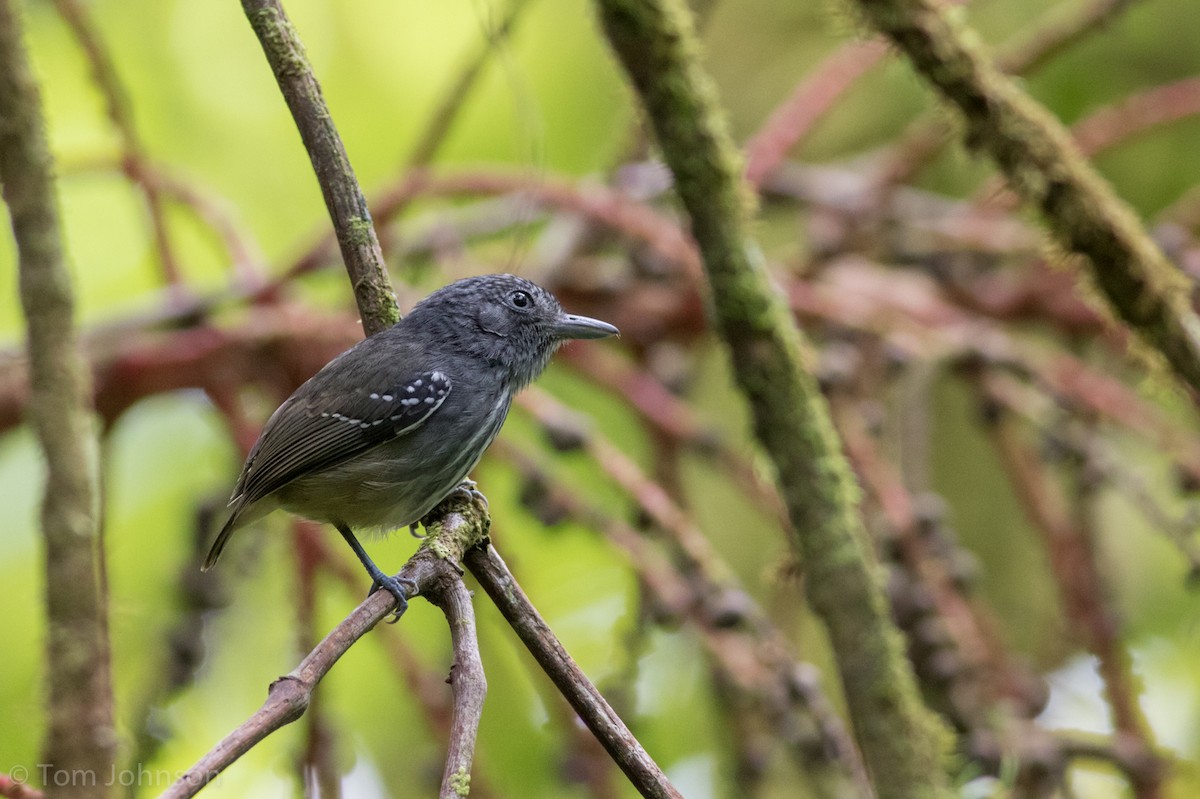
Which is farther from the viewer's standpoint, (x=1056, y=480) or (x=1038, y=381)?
(x=1056, y=480)

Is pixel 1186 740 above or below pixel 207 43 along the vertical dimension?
below

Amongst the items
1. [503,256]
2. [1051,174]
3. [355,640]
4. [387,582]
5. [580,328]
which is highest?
[503,256]

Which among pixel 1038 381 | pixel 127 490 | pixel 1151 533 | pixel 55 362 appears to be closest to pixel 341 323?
pixel 55 362

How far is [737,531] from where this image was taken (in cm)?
609

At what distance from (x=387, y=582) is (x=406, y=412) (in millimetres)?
1197

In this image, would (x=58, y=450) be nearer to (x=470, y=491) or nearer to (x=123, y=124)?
(x=470, y=491)

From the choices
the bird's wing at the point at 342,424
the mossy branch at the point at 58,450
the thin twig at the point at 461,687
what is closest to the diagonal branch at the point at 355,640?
the thin twig at the point at 461,687

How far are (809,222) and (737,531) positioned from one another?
2079 mm

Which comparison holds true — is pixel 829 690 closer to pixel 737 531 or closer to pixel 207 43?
pixel 737 531

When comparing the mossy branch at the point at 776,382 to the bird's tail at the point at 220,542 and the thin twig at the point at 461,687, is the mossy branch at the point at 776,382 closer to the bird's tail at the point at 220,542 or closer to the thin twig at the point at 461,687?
the thin twig at the point at 461,687

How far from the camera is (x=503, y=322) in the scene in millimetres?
3531

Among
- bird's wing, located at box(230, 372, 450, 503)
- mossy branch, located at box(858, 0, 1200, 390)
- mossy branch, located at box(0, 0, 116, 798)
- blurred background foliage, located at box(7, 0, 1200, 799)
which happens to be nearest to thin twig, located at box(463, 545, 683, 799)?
mossy branch, located at box(0, 0, 116, 798)

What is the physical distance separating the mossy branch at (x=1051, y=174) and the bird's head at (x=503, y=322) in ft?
3.80

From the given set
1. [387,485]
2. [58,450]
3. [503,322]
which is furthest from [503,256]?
[58,450]
